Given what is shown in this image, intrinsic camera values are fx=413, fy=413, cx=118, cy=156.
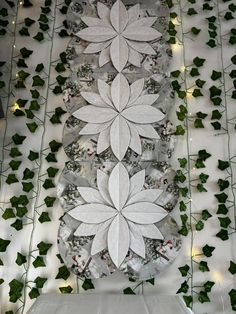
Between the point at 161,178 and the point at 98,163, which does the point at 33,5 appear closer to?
the point at 98,163

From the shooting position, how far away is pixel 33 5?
5.93ft

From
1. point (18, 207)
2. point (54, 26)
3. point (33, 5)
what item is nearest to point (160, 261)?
point (18, 207)

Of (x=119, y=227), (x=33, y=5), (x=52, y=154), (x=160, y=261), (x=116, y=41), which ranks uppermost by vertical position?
(x=33, y=5)

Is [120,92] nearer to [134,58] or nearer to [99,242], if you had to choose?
[134,58]

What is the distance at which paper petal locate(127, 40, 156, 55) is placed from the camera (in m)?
1.66

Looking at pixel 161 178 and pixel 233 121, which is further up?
pixel 233 121

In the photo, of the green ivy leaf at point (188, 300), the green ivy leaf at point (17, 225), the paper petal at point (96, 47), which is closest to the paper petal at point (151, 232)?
the green ivy leaf at point (188, 300)

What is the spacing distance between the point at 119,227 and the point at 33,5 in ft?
3.46

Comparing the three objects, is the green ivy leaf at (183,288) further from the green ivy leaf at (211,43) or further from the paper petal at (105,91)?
the green ivy leaf at (211,43)

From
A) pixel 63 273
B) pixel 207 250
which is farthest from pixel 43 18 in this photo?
pixel 207 250

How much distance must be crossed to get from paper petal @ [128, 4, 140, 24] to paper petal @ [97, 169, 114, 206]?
2.19 feet

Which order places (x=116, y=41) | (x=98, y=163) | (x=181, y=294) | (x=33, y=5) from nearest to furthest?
(x=181, y=294) → (x=98, y=163) → (x=116, y=41) → (x=33, y=5)

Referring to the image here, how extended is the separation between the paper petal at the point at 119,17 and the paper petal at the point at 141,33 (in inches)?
1.1

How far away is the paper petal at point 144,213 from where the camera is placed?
1.43 metres
